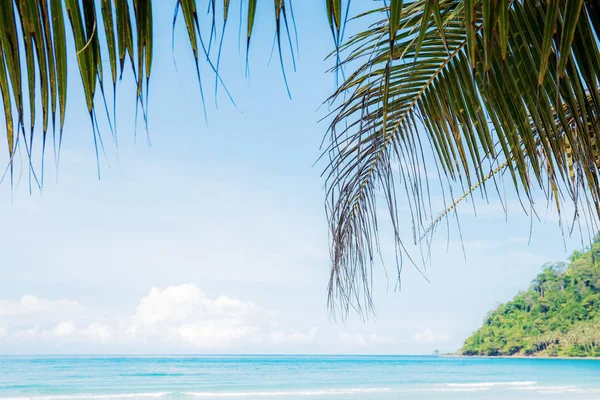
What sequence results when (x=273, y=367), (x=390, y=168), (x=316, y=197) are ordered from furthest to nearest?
(x=316, y=197) < (x=273, y=367) < (x=390, y=168)

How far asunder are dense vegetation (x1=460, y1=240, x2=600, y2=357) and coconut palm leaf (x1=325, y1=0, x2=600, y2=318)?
109ft

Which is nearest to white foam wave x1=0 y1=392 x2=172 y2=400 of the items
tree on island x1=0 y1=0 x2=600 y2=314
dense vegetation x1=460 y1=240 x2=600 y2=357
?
tree on island x1=0 y1=0 x2=600 y2=314

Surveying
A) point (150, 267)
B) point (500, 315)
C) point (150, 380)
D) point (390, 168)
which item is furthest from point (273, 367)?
point (390, 168)

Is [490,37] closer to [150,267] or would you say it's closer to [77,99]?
[77,99]

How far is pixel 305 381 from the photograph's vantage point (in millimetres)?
22516

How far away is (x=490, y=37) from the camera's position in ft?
1.77

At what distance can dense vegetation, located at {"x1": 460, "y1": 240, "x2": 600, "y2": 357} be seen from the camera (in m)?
31.7

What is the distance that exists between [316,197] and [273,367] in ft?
71.7

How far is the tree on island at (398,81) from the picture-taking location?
44 centimetres

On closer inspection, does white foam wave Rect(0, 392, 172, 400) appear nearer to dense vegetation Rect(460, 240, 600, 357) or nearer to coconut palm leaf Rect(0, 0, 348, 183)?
coconut palm leaf Rect(0, 0, 348, 183)

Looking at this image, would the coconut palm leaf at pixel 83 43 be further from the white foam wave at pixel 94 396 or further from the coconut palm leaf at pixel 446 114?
the white foam wave at pixel 94 396

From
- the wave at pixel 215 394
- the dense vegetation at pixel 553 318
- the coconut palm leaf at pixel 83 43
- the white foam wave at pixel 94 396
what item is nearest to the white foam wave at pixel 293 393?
the wave at pixel 215 394

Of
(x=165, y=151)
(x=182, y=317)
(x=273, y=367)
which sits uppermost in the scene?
(x=165, y=151)

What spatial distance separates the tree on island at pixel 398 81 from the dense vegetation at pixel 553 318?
33345 millimetres
